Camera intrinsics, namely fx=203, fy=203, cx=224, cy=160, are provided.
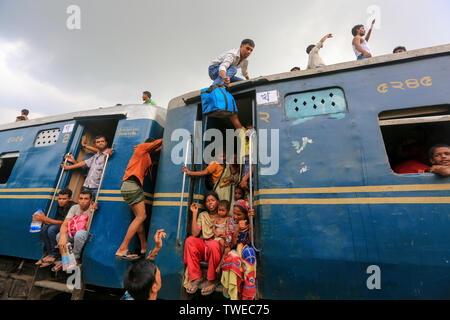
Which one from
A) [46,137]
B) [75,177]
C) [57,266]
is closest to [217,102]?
[75,177]

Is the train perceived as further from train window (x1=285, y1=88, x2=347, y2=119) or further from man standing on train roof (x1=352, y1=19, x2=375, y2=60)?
man standing on train roof (x1=352, y1=19, x2=375, y2=60)

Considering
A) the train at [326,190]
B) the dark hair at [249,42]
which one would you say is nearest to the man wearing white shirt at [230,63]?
the dark hair at [249,42]

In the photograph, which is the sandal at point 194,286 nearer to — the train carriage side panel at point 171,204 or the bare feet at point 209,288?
the bare feet at point 209,288

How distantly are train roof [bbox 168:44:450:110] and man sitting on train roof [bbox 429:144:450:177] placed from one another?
3.95ft

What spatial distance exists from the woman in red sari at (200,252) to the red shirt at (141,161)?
1.00m

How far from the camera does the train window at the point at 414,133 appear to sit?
2.36m

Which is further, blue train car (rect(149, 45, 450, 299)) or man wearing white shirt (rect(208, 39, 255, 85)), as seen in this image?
man wearing white shirt (rect(208, 39, 255, 85))

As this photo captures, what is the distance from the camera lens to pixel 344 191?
7.54ft

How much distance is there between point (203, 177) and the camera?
10.3ft

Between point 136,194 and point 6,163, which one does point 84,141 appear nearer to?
point 136,194

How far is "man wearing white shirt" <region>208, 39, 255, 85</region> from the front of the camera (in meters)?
3.39

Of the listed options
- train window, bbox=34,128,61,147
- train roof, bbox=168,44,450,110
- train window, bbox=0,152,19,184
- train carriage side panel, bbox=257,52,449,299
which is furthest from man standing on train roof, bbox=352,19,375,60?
train window, bbox=0,152,19,184

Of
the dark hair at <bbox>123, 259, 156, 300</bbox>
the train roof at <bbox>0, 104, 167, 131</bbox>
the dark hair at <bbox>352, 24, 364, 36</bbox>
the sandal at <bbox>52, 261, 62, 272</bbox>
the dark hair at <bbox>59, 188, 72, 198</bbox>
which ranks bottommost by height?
the sandal at <bbox>52, 261, 62, 272</bbox>

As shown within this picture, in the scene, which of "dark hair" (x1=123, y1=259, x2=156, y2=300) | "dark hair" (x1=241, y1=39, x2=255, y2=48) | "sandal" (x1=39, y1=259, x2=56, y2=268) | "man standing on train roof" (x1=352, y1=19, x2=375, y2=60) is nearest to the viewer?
"dark hair" (x1=123, y1=259, x2=156, y2=300)
